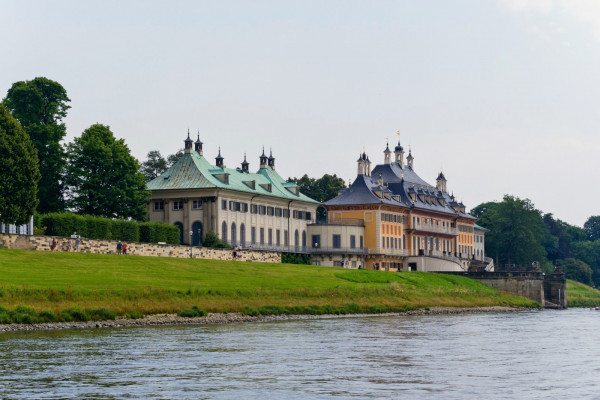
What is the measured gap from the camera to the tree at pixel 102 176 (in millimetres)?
98875

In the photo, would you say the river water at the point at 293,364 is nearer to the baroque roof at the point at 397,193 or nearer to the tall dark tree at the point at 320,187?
the baroque roof at the point at 397,193

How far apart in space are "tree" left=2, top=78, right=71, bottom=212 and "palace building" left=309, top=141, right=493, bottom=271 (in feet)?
127

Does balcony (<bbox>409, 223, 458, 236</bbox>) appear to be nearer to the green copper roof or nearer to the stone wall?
the green copper roof

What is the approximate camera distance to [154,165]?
495 ft

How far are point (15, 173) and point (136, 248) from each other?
11615 mm

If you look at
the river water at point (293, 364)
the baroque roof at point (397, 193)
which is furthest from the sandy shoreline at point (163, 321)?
the baroque roof at point (397, 193)

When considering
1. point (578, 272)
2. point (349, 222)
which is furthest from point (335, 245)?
point (578, 272)

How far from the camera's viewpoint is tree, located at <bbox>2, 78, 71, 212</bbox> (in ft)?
316

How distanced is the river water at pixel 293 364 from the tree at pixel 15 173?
2540 centimetres

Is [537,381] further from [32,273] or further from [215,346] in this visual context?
[32,273]

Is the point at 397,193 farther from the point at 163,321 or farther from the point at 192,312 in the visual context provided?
the point at 163,321

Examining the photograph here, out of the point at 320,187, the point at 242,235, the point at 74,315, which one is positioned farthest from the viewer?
the point at 320,187

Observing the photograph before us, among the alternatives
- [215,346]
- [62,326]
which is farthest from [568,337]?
[62,326]

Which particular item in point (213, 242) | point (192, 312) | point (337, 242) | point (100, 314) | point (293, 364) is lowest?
point (293, 364)
